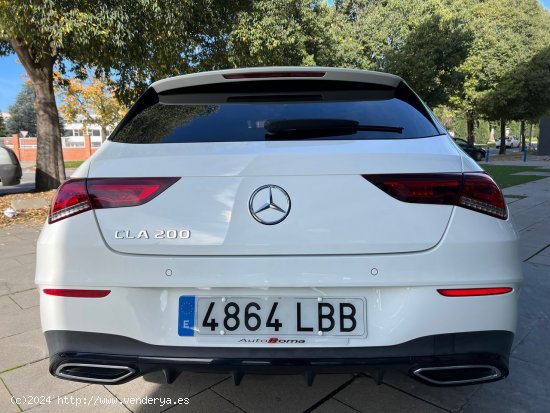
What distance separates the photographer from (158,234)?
5.22ft

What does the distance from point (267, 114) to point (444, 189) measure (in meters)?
0.80

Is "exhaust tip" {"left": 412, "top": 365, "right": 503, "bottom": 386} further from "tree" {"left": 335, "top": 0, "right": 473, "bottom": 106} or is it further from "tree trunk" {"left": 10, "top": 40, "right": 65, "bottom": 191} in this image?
"tree" {"left": 335, "top": 0, "right": 473, "bottom": 106}

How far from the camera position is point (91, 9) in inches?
281

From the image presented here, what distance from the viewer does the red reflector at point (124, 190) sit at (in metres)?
1.61

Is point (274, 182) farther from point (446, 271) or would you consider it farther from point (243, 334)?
point (446, 271)

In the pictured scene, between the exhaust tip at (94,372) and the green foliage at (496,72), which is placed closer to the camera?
the exhaust tip at (94,372)

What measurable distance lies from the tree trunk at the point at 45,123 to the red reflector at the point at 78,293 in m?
9.79

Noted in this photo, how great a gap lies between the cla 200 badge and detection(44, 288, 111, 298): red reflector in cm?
22

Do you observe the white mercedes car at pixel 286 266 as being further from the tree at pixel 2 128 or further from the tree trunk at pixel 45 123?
the tree at pixel 2 128

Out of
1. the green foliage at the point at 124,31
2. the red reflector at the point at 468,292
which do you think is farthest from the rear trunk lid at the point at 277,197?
the green foliage at the point at 124,31

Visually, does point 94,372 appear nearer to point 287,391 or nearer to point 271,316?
point 271,316

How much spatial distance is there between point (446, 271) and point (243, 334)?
771 mm

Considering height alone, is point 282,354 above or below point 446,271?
below

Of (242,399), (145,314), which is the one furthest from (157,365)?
(242,399)
